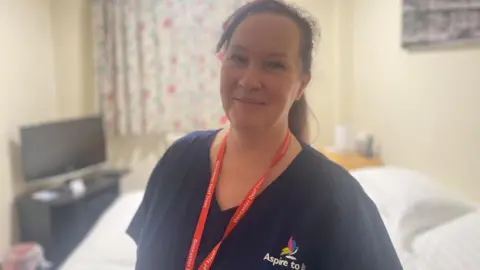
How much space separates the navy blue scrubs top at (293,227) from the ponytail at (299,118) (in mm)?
83

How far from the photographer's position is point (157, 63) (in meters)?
Result: 3.18

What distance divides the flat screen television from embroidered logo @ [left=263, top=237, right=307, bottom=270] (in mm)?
2367

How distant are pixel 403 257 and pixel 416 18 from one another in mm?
1102

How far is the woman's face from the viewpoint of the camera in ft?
2.38

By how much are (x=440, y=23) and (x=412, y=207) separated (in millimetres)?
755

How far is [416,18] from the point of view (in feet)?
6.70

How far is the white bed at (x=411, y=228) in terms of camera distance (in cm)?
134

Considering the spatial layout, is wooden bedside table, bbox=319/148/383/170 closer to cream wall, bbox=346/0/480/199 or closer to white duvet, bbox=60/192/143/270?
cream wall, bbox=346/0/480/199

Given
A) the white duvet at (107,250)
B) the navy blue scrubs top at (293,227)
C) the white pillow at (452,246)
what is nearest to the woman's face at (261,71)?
the navy blue scrubs top at (293,227)

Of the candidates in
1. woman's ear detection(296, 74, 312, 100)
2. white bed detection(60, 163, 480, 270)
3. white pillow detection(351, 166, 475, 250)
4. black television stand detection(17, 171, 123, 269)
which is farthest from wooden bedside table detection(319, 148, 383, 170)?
woman's ear detection(296, 74, 312, 100)

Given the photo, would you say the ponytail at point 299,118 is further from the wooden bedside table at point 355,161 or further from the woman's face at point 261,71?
the wooden bedside table at point 355,161

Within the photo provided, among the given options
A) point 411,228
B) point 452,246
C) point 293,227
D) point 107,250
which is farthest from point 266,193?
point 107,250

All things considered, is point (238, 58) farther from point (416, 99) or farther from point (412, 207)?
point (416, 99)

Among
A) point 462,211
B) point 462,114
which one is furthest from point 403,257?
point 462,114
